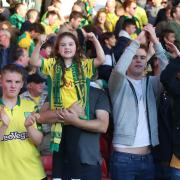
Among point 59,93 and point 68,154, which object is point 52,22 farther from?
point 68,154

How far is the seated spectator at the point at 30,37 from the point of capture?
9.83m

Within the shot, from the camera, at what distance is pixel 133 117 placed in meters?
5.02

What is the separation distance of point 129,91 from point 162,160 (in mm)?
735

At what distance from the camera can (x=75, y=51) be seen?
5.05 m

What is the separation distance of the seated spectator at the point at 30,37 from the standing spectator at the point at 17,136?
5070mm

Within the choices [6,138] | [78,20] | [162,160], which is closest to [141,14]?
[78,20]

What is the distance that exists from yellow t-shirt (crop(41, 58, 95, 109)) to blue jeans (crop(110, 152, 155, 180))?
63 centimetres

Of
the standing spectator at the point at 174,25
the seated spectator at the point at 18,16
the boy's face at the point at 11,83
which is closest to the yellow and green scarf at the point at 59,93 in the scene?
the boy's face at the point at 11,83

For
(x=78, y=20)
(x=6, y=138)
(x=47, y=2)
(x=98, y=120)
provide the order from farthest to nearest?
1. (x=47, y=2)
2. (x=78, y=20)
3. (x=98, y=120)
4. (x=6, y=138)

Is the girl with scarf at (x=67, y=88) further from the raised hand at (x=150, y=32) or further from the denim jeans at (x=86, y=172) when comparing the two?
the raised hand at (x=150, y=32)

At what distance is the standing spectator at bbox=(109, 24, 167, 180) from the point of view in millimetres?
4980

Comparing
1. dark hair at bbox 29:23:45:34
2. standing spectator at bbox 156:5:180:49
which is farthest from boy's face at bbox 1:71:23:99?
dark hair at bbox 29:23:45:34

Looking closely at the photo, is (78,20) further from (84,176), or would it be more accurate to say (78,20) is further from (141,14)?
(84,176)

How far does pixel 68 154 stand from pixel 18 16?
7880 mm
